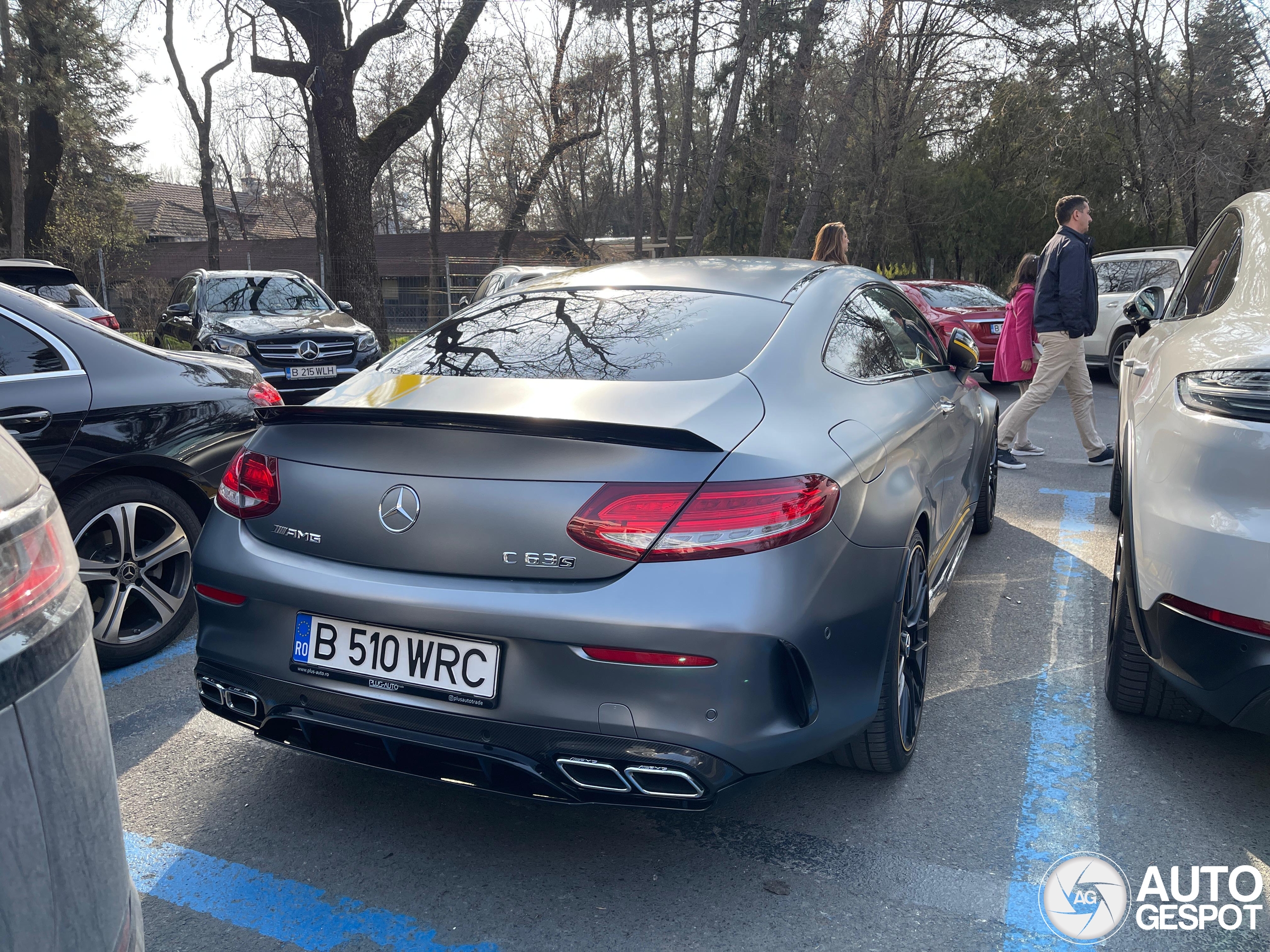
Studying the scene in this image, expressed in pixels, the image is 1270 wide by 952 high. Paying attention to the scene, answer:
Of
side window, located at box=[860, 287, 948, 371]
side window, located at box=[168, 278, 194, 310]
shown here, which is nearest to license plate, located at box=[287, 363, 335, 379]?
side window, located at box=[168, 278, 194, 310]

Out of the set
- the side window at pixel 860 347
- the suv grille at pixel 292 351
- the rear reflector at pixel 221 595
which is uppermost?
the side window at pixel 860 347

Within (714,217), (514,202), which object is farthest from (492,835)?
(714,217)

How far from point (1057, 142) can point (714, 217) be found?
14.4 metres

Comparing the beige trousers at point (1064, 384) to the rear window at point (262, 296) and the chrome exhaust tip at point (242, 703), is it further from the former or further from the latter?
the rear window at point (262, 296)

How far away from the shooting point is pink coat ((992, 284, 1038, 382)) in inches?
311

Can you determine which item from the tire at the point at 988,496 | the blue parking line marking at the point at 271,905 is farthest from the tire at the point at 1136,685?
the blue parking line marking at the point at 271,905

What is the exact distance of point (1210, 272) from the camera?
3.89 m

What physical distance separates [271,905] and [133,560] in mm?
1947

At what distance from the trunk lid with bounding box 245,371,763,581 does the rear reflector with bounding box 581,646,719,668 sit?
0.55 feet

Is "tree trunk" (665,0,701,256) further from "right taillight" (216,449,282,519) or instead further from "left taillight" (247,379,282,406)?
"right taillight" (216,449,282,519)

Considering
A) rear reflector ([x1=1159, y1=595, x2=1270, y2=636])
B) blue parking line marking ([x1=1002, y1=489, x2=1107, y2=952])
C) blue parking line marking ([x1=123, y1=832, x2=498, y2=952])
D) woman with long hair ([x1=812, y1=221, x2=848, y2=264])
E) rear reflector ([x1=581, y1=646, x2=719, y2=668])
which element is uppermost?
woman with long hair ([x1=812, y1=221, x2=848, y2=264])

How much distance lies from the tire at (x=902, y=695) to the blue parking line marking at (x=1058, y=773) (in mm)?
371

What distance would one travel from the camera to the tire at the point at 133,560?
146 inches

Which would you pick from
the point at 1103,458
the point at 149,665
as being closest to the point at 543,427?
the point at 149,665
